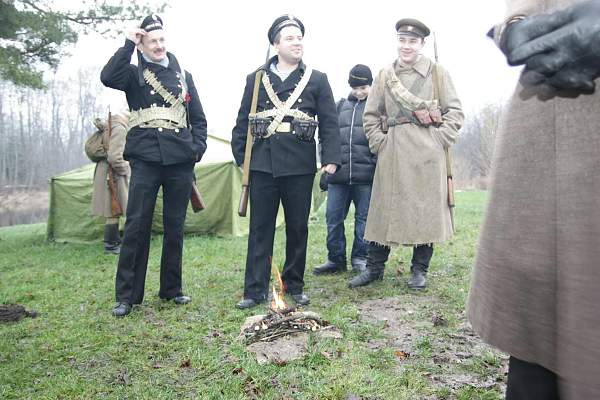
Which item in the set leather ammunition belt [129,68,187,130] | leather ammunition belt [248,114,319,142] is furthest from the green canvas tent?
leather ammunition belt [248,114,319,142]

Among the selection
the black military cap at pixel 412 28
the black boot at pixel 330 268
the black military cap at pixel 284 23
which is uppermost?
the black military cap at pixel 412 28

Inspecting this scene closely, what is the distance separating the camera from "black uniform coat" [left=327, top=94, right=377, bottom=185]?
227 inches

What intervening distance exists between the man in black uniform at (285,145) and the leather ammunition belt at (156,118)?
54 centimetres

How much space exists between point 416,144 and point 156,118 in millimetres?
2246

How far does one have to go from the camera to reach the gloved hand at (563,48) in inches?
40.7

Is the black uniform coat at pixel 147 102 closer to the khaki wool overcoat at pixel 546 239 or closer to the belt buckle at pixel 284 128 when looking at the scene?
the belt buckle at pixel 284 128

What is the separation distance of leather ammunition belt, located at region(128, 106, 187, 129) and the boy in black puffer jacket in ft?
6.78

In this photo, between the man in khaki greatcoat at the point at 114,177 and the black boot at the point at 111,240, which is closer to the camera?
the man in khaki greatcoat at the point at 114,177

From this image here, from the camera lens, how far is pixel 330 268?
6.05m

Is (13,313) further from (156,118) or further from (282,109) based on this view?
(282,109)

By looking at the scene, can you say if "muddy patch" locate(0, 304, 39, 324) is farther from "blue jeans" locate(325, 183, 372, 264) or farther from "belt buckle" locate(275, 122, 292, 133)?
"blue jeans" locate(325, 183, 372, 264)

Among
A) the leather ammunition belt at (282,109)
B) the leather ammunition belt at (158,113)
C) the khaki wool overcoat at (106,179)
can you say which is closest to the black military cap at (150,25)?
the leather ammunition belt at (158,113)

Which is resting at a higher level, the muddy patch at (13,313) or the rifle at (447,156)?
the rifle at (447,156)

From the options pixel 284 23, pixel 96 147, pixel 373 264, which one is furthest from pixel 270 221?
pixel 96 147
